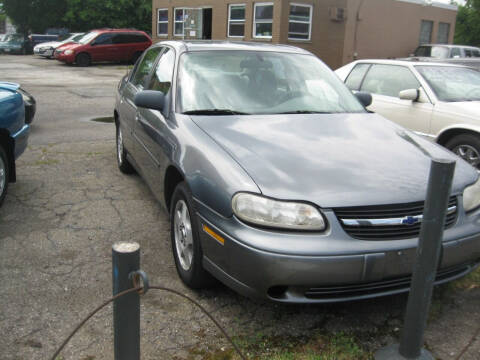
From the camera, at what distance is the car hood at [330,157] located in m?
2.80

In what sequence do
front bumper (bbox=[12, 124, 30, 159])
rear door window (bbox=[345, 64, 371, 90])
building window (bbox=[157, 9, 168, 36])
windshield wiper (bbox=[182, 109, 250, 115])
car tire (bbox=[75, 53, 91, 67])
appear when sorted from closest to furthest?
windshield wiper (bbox=[182, 109, 250, 115]) → front bumper (bbox=[12, 124, 30, 159]) → rear door window (bbox=[345, 64, 371, 90]) → car tire (bbox=[75, 53, 91, 67]) → building window (bbox=[157, 9, 168, 36])

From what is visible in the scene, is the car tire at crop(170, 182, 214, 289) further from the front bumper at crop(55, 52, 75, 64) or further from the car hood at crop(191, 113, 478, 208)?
the front bumper at crop(55, 52, 75, 64)

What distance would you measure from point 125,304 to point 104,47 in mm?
25799

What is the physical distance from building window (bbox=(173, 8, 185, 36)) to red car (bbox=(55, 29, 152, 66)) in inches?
89.1

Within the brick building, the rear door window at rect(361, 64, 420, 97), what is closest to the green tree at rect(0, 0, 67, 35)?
the brick building

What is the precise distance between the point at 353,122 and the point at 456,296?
55.9 inches

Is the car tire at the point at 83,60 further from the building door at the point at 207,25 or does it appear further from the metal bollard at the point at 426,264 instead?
the metal bollard at the point at 426,264

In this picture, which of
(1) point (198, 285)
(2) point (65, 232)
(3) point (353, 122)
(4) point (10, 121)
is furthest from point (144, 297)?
(4) point (10, 121)

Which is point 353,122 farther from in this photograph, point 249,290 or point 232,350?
point 232,350

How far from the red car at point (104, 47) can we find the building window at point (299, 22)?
347 inches

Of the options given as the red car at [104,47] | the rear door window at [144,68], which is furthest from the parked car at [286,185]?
the red car at [104,47]

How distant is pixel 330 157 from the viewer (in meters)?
3.15

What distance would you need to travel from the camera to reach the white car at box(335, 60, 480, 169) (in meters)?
5.92

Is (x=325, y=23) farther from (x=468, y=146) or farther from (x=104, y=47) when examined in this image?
(x=468, y=146)
